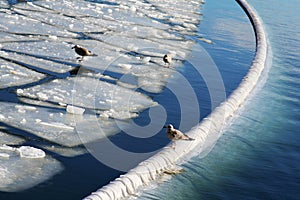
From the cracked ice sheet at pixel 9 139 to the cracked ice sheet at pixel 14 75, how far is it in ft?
4.38

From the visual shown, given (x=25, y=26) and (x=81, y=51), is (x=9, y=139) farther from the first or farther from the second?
(x=25, y=26)

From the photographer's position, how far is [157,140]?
528 centimetres

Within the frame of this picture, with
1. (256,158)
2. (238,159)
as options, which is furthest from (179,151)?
(256,158)

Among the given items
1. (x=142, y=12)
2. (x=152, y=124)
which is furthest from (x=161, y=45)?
(x=152, y=124)

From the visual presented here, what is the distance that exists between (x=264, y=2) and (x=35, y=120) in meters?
11.7

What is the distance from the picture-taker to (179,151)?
4.88 metres

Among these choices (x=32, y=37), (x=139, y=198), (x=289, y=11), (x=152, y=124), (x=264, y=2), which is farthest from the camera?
(x=264, y=2)

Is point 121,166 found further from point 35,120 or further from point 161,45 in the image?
point 161,45

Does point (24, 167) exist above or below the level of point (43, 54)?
above

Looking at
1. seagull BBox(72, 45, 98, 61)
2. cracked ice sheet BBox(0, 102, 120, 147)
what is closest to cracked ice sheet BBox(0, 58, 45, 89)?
cracked ice sheet BBox(0, 102, 120, 147)

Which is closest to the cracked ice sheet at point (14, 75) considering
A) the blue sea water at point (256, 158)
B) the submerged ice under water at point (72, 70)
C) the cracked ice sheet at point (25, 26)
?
the submerged ice under water at point (72, 70)

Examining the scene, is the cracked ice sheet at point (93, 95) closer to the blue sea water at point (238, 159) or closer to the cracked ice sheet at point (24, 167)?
the blue sea water at point (238, 159)

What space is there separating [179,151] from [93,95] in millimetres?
1622

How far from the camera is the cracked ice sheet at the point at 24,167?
4.05 m
